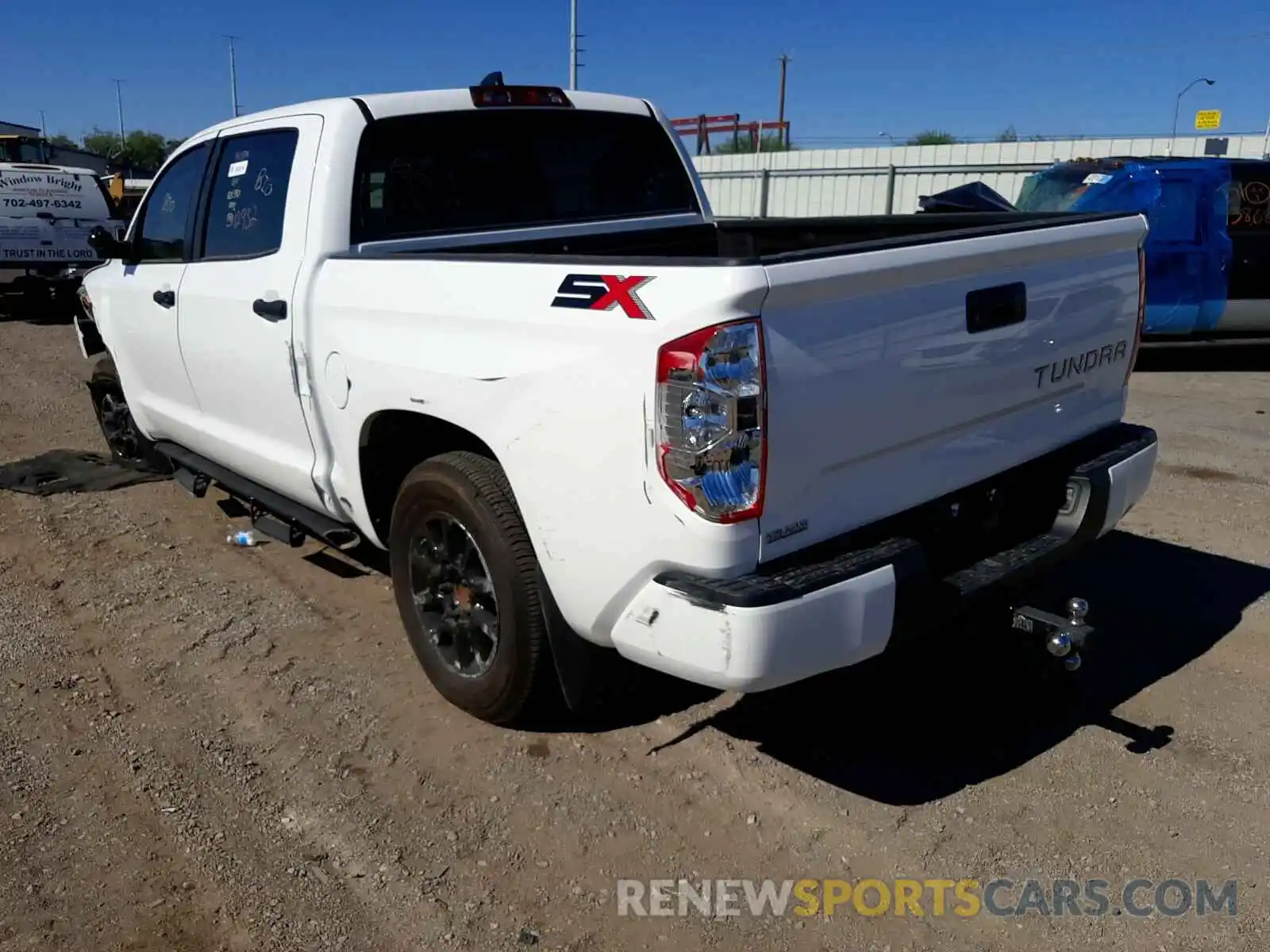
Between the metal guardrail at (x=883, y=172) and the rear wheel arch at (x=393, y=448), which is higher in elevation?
the metal guardrail at (x=883, y=172)

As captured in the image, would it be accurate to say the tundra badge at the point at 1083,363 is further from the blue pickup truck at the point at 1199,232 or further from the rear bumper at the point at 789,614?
the blue pickup truck at the point at 1199,232

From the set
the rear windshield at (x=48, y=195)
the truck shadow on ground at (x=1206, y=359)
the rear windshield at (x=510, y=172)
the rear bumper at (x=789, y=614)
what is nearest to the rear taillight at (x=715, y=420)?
the rear bumper at (x=789, y=614)

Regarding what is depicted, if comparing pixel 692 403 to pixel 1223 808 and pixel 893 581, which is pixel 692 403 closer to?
pixel 893 581

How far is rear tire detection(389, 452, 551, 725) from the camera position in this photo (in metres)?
3.21

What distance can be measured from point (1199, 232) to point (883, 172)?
7129 millimetres

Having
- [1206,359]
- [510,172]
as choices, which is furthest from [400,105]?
[1206,359]

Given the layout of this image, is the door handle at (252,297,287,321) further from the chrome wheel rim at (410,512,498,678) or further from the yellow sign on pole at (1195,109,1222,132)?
the yellow sign on pole at (1195,109,1222,132)

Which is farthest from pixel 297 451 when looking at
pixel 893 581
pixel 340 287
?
pixel 893 581

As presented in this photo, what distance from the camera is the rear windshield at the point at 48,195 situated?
14.4 meters

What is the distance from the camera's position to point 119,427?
680 cm

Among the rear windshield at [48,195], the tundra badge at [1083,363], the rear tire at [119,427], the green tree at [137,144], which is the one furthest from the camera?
the green tree at [137,144]

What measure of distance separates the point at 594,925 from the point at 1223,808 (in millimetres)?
1922

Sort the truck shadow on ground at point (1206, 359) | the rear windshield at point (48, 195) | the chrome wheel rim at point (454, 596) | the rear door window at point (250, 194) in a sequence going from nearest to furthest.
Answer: the chrome wheel rim at point (454, 596), the rear door window at point (250, 194), the truck shadow on ground at point (1206, 359), the rear windshield at point (48, 195)

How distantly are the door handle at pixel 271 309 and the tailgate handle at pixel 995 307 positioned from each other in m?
2.45
